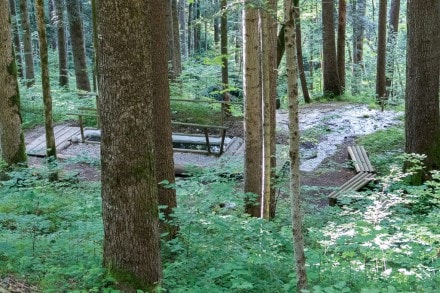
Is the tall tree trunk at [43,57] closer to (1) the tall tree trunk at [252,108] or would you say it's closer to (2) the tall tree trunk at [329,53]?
(1) the tall tree trunk at [252,108]

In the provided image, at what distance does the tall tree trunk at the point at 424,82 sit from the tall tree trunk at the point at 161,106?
5292mm

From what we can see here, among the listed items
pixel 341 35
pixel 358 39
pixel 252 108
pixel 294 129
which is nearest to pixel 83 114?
pixel 252 108

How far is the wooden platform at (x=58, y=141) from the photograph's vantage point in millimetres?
13359

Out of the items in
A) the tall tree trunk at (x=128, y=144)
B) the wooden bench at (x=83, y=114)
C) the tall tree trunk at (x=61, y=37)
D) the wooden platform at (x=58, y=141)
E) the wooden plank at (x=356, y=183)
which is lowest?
the wooden plank at (x=356, y=183)

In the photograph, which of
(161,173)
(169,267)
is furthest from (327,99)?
(169,267)

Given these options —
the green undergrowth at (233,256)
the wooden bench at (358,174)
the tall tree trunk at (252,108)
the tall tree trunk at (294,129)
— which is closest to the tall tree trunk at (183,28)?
the wooden bench at (358,174)

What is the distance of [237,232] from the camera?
550 centimetres

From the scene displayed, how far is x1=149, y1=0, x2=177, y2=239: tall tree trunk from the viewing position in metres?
6.00


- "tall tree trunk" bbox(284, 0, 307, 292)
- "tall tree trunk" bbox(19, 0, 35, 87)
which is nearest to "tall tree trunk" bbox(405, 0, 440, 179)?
"tall tree trunk" bbox(284, 0, 307, 292)

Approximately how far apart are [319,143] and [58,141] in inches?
307

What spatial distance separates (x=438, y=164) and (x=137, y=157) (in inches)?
Result: 272

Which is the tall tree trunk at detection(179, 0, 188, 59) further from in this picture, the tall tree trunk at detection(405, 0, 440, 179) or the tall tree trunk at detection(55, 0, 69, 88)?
the tall tree trunk at detection(405, 0, 440, 179)

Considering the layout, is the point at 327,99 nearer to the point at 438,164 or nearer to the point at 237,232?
the point at 438,164

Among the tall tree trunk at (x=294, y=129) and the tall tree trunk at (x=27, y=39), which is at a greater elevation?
the tall tree trunk at (x=27, y=39)
